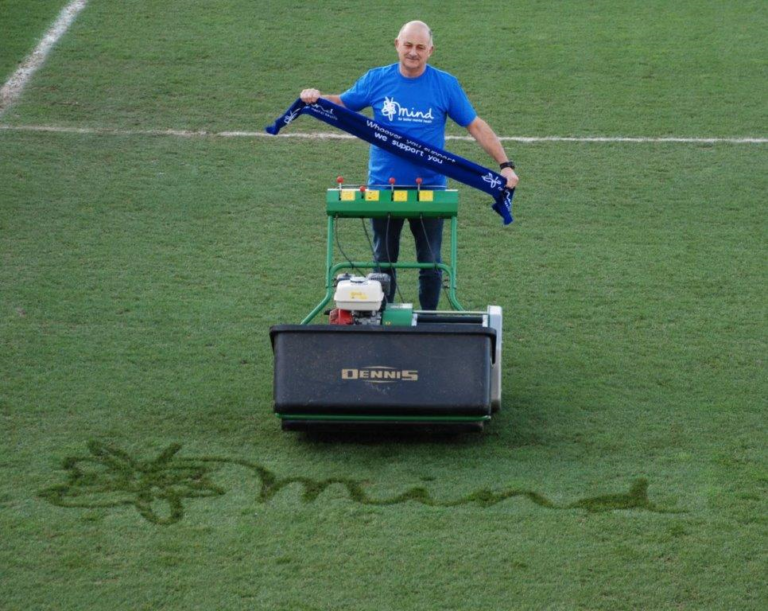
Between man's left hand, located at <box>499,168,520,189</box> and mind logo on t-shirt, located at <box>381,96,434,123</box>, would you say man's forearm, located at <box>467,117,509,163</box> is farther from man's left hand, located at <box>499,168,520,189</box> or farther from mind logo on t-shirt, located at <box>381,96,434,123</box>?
mind logo on t-shirt, located at <box>381,96,434,123</box>

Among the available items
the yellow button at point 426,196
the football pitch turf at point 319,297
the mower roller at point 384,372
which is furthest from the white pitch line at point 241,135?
the mower roller at point 384,372

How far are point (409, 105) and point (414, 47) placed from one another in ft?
0.90

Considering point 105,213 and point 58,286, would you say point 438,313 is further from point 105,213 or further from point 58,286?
point 105,213

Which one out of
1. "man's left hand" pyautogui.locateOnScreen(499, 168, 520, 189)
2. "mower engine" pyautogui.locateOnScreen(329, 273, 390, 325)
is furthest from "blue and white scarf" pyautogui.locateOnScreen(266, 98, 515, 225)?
"mower engine" pyautogui.locateOnScreen(329, 273, 390, 325)

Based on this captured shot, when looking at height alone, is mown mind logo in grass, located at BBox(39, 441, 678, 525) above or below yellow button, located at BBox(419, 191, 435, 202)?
below

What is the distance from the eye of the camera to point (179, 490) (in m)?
5.16

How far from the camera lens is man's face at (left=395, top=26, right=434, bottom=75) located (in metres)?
6.02

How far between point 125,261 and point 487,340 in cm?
308

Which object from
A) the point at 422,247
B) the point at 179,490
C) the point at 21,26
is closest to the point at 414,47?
the point at 422,247

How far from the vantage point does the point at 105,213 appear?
8.41 m

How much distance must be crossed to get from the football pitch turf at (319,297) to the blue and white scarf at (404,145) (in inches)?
38.7

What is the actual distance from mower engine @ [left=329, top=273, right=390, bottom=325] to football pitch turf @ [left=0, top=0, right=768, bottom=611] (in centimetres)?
50

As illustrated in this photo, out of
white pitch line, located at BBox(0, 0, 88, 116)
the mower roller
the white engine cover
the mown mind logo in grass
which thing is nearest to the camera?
the mown mind logo in grass

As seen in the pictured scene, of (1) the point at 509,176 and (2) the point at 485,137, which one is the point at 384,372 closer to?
(1) the point at 509,176
